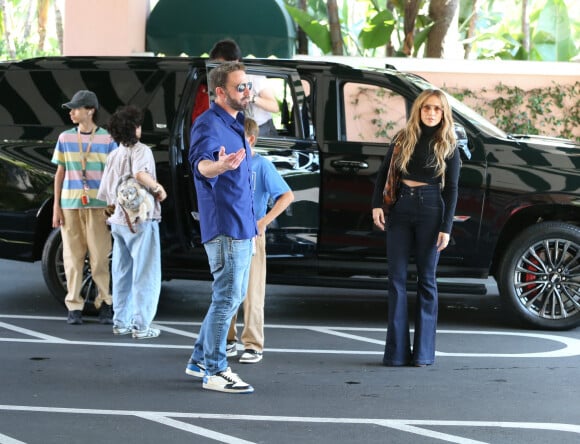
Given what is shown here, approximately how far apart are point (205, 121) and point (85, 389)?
1.78 m

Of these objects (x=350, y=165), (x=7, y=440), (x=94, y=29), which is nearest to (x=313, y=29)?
(x=94, y=29)

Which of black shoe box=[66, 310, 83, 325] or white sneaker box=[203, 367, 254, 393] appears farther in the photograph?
black shoe box=[66, 310, 83, 325]

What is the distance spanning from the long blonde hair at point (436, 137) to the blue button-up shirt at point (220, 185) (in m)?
1.43

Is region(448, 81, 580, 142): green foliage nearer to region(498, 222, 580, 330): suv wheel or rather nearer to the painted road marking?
region(498, 222, 580, 330): suv wheel

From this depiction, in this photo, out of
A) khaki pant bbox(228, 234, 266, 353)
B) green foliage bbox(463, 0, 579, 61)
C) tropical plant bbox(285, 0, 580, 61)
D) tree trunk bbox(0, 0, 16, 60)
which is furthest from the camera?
tree trunk bbox(0, 0, 16, 60)

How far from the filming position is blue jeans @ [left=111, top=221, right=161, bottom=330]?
873cm

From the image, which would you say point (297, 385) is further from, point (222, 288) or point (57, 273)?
point (57, 273)

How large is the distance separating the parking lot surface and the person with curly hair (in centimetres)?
23

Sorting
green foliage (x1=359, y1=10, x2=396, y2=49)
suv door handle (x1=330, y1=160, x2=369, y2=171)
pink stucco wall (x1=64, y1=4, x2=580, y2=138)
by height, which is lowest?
suv door handle (x1=330, y1=160, x2=369, y2=171)

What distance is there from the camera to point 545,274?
30.2 feet

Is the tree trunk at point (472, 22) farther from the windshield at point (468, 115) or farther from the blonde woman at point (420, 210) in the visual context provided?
the blonde woman at point (420, 210)

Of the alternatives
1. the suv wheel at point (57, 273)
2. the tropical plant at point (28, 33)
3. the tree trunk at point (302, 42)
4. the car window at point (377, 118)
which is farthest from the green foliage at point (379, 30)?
the suv wheel at point (57, 273)

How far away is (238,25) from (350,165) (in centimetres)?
751

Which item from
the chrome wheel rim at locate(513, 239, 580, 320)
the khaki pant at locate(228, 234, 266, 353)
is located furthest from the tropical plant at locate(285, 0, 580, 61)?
the khaki pant at locate(228, 234, 266, 353)
